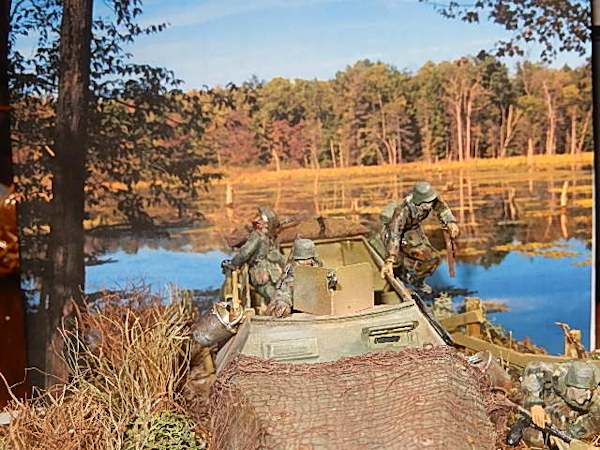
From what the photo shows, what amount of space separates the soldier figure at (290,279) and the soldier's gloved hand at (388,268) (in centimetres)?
39

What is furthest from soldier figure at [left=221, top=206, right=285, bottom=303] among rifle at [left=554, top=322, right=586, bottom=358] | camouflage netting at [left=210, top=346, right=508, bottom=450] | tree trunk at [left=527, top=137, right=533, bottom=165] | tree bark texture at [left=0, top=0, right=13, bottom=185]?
tree trunk at [left=527, top=137, right=533, bottom=165]

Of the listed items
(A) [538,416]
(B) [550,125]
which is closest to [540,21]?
(B) [550,125]

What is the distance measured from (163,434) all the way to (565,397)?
6.36 ft

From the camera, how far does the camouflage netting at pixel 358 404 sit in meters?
2.84

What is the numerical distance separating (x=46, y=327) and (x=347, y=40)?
2.82 m

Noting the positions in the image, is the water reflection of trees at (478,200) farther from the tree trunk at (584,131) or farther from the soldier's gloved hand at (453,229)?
the soldier's gloved hand at (453,229)

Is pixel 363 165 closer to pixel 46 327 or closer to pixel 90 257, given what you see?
pixel 90 257

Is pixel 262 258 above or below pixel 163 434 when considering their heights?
above

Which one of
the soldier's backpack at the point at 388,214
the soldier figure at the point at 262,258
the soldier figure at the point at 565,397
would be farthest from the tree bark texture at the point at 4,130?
the soldier figure at the point at 565,397

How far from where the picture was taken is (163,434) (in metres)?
3.65

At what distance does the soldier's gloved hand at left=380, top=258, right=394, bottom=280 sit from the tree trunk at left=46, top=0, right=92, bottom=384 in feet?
6.73

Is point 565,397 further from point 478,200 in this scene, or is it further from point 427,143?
point 427,143

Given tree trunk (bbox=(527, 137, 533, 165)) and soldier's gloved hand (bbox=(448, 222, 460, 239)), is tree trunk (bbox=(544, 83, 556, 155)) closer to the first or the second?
tree trunk (bbox=(527, 137, 533, 165))

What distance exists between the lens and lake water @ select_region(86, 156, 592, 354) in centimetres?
553
